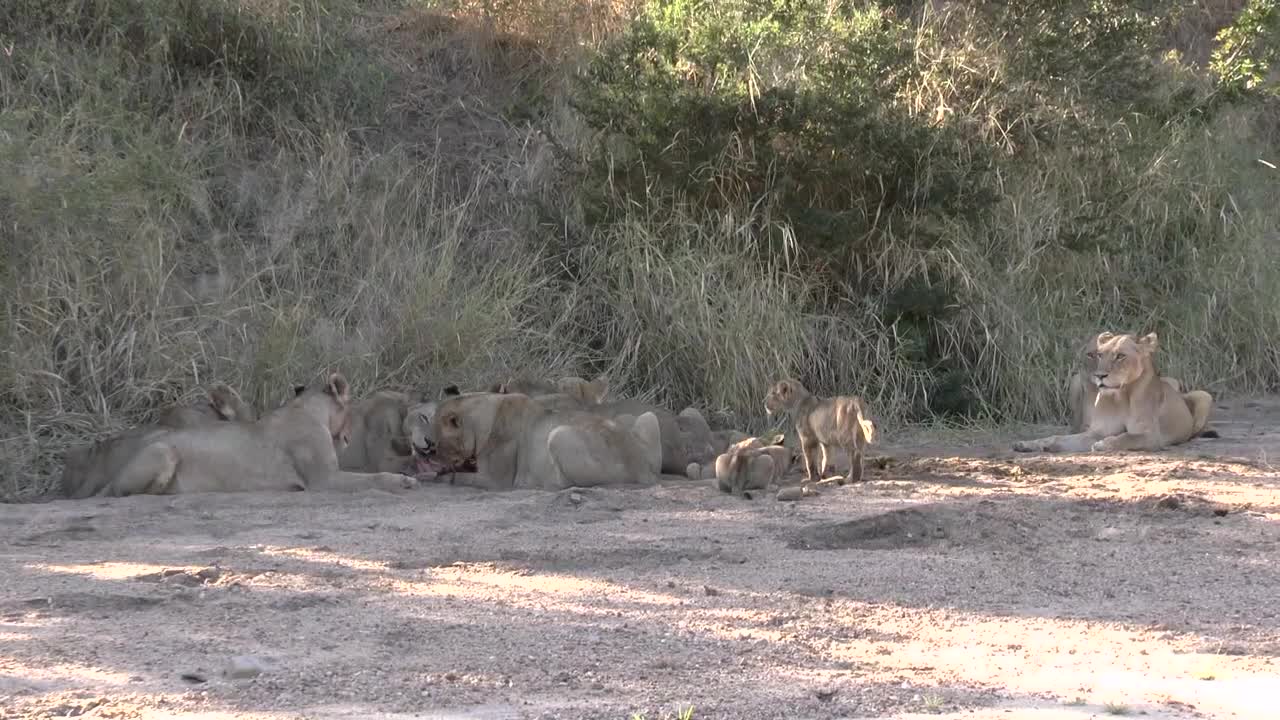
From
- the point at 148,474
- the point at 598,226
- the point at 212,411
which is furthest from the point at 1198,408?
the point at 148,474

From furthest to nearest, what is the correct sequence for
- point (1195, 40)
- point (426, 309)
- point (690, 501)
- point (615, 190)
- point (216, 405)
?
point (1195, 40), point (615, 190), point (426, 309), point (216, 405), point (690, 501)

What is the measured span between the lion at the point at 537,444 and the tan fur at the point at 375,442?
42 centimetres

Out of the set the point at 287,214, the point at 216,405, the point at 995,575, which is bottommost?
the point at 995,575

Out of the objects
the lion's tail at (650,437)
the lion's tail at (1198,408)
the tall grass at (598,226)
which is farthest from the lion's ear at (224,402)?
the lion's tail at (1198,408)

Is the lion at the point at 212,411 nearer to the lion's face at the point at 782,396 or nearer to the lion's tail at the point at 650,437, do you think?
the lion's tail at the point at 650,437

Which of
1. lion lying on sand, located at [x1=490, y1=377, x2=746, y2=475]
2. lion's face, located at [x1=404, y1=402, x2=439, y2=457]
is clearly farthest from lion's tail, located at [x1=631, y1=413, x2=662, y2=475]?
lion's face, located at [x1=404, y1=402, x2=439, y2=457]

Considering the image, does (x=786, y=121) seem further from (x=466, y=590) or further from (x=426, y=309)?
(x=466, y=590)

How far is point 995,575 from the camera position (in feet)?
26.9

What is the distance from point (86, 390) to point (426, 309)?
301 centimetres

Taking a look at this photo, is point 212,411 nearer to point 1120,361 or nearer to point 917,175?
point 917,175

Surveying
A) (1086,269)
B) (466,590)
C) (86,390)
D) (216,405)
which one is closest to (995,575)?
(466,590)

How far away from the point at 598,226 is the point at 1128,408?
16.1 feet

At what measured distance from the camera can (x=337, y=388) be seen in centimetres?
1162

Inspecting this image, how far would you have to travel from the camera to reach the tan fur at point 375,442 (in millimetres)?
12109
